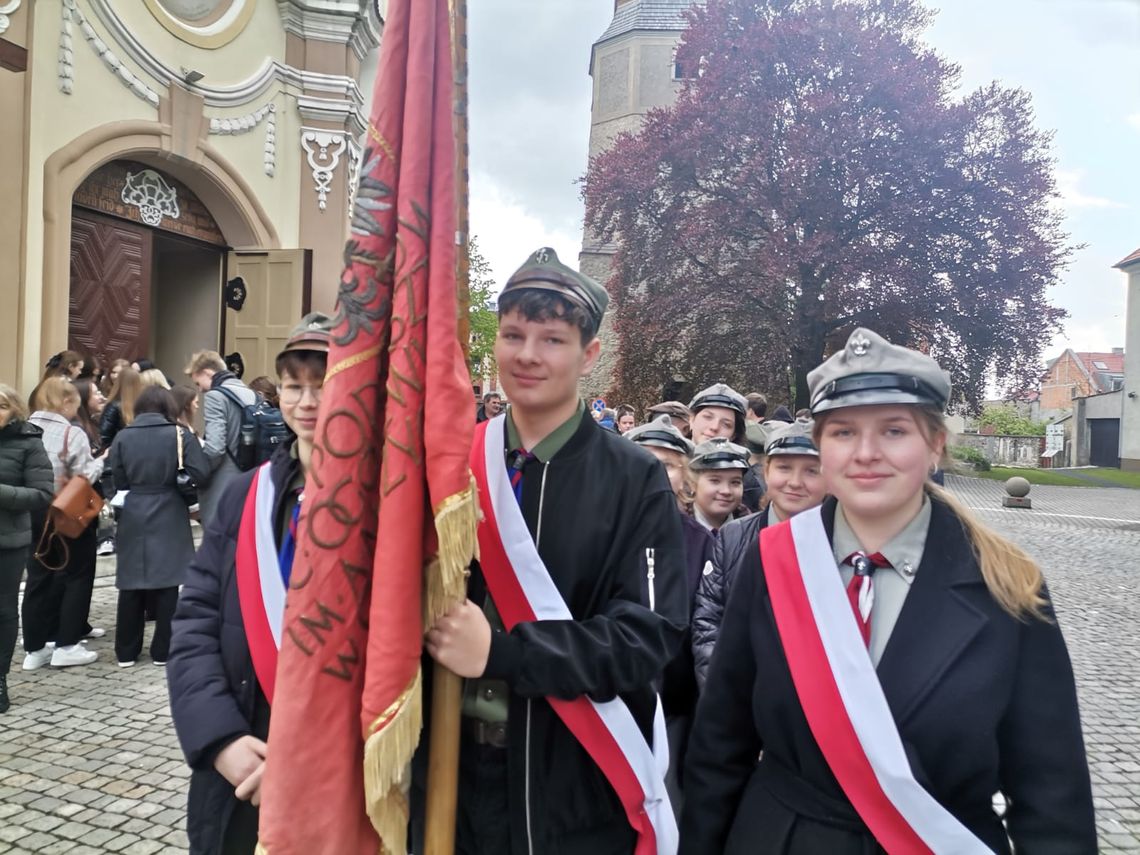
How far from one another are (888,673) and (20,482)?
186 inches

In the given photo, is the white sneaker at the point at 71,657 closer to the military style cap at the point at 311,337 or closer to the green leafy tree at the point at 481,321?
the military style cap at the point at 311,337

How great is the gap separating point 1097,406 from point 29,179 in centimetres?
4978

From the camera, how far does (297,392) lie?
7.04 ft

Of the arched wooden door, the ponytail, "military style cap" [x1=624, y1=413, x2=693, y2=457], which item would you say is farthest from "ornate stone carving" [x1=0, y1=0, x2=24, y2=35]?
the ponytail

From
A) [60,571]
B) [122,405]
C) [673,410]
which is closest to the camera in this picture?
[60,571]

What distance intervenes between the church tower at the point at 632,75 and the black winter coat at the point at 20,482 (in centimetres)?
3051

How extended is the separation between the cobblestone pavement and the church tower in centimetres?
2884

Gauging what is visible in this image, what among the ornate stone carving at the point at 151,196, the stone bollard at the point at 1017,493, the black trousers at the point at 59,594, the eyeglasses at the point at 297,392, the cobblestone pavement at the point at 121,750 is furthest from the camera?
the stone bollard at the point at 1017,493

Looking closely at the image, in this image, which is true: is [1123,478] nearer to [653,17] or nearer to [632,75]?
[632,75]

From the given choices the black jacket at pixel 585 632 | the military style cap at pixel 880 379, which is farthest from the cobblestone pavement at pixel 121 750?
the military style cap at pixel 880 379

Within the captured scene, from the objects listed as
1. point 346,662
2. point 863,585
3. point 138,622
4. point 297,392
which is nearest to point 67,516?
point 138,622

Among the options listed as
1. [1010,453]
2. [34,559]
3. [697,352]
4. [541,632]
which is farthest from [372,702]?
[1010,453]

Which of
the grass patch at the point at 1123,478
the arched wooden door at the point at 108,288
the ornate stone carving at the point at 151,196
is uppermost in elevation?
the ornate stone carving at the point at 151,196

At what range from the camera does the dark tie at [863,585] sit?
5.35ft
